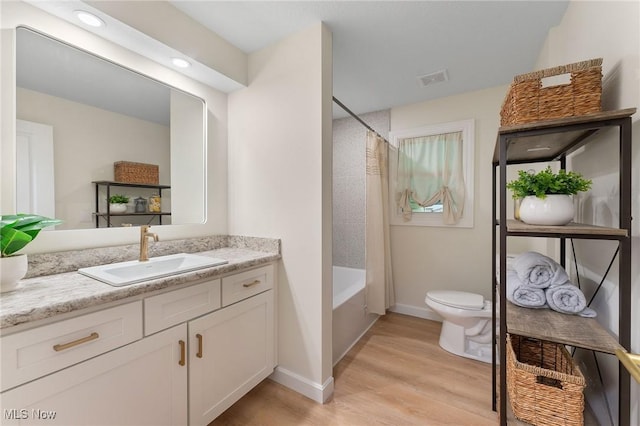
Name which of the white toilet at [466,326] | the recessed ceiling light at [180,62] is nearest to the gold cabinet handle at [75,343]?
the recessed ceiling light at [180,62]

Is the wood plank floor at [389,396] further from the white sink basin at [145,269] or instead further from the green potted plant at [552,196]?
the green potted plant at [552,196]

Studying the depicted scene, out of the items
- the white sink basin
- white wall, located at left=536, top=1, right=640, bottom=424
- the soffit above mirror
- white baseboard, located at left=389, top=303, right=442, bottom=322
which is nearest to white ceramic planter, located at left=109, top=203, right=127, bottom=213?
the white sink basin

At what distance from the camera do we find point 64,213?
134 centimetres

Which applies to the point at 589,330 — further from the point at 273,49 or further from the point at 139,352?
the point at 273,49

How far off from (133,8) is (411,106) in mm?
2474

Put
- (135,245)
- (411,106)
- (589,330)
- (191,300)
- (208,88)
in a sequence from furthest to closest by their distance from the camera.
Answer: (411,106)
(208,88)
(135,245)
(191,300)
(589,330)

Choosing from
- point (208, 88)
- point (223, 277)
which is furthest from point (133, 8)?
point (223, 277)

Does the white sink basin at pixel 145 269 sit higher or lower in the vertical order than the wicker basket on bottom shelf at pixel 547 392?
higher

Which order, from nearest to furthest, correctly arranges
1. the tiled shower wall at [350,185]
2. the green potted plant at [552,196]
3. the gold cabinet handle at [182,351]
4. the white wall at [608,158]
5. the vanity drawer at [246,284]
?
the white wall at [608,158] < the green potted plant at [552,196] < the gold cabinet handle at [182,351] < the vanity drawer at [246,284] < the tiled shower wall at [350,185]

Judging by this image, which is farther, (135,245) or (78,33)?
(135,245)

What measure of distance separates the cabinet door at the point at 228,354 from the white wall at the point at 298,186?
0.16 m

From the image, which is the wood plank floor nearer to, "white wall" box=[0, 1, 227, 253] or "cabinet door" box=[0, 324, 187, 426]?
"cabinet door" box=[0, 324, 187, 426]

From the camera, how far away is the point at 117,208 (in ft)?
5.03

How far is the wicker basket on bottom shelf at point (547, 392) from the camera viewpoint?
1000 millimetres
